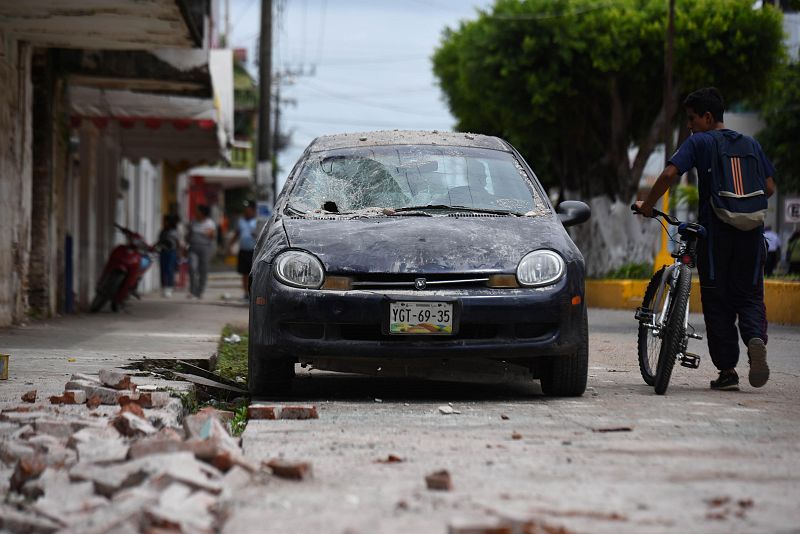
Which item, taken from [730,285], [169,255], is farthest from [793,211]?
[730,285]

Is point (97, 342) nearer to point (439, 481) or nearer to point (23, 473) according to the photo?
point (23, 473)

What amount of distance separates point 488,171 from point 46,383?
9.15ft

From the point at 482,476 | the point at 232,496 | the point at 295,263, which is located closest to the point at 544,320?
the point at 295,263

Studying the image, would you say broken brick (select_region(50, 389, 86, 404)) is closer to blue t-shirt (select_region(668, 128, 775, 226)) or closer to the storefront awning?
blue t-shirt (select_region(668, 128, 775, 226))

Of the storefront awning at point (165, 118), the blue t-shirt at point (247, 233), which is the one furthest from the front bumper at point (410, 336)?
the blue t-shirt at point (247, 233)

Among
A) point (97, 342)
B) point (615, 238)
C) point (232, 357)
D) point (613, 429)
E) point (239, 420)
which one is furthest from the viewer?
point (615, 238)

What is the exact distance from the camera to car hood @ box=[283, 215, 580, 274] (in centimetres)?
695

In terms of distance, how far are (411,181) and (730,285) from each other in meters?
1.91

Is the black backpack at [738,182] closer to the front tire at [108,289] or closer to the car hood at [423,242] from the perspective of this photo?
the car hood at [423,242]

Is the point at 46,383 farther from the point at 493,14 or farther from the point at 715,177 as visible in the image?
the point at 493,14

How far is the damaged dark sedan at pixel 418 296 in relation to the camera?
22.6ft

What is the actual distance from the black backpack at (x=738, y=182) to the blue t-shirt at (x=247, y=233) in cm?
1610

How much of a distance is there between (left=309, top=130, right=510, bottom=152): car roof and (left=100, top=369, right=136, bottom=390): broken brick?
233 cm

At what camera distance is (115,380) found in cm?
674
